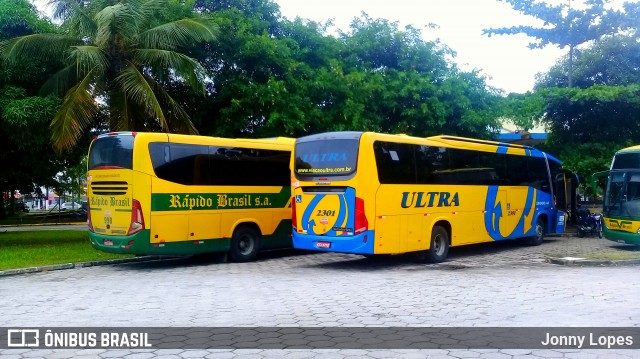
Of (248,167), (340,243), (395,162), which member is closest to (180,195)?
(248,167)

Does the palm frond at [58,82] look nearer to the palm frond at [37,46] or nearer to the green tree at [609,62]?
the palm frond at [37,46]

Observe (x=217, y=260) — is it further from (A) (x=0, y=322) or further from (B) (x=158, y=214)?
(A) (x=0, y=322)

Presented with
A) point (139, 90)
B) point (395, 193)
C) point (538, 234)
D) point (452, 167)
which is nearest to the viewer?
point (395, 193)

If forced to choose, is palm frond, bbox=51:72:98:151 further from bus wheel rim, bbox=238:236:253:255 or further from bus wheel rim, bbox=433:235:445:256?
bus wheel rim, bbox=433:235:445:256

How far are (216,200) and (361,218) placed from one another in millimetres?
3924

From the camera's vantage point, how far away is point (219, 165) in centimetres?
1544

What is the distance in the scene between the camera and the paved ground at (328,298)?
756 cm

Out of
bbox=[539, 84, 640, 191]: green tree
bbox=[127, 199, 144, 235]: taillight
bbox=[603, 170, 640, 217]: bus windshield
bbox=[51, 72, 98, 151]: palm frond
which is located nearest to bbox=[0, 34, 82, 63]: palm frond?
bbox=[51, 72, 98, 151]: palm frond

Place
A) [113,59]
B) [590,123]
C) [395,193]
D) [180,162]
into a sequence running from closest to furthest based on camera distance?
[395,193] → [180,162] → [113,59] → [590,123]

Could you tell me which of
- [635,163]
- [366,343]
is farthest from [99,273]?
[635,163]

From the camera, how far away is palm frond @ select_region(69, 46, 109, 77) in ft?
55.8

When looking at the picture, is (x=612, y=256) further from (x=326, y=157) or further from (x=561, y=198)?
(x=326, y=157)

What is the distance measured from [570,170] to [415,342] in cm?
1871

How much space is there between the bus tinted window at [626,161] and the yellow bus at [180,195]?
1034 cm
